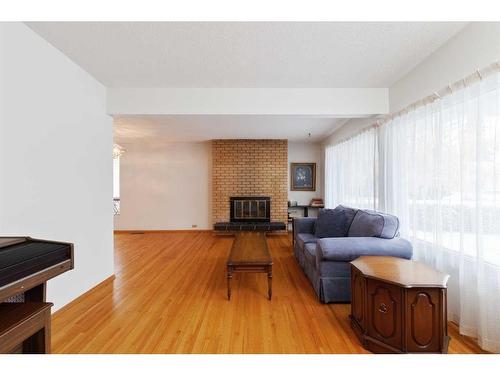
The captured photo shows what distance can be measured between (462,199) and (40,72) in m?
3.73

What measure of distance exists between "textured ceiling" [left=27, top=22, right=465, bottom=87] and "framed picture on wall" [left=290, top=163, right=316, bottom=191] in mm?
3871

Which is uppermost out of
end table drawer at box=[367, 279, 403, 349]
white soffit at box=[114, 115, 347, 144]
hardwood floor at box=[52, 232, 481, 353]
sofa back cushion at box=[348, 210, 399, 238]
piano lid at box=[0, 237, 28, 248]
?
white soffit at box=[114, 115, 347, 144]

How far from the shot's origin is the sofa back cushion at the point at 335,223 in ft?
11.6

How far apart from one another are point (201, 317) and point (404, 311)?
1672 mm

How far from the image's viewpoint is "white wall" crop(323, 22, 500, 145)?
68.8 inches

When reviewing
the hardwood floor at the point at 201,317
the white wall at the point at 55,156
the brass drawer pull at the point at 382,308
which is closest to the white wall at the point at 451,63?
the brass drawer pull at the point at 382,308

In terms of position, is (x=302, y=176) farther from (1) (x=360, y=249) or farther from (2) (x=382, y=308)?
(2) (x=382, y=308)

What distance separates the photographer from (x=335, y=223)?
11.8 feet

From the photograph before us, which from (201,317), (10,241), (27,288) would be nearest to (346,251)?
(201,317)

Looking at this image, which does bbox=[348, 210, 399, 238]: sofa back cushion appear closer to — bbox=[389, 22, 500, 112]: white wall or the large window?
the large window

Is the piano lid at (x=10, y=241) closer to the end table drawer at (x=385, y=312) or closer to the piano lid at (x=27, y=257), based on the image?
the piano lid at (x=27, y=257)

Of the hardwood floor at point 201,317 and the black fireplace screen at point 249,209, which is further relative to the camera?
the black fireplace screen at point 249,209

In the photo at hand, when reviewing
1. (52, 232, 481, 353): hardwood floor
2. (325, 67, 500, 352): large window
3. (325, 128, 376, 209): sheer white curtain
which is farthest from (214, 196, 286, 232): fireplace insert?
(325, 67, 500, 352): large window

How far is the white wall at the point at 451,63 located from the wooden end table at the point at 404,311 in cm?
164
